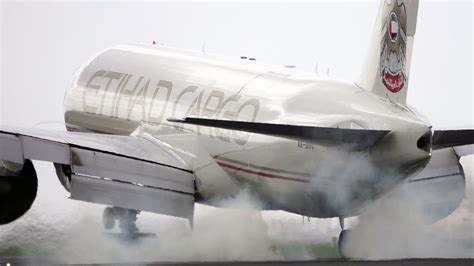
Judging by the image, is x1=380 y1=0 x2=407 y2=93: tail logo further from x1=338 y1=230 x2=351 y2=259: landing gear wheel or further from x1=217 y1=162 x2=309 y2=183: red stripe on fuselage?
x1=338 y1=230 x2=351 y2=259: landing gear wheel

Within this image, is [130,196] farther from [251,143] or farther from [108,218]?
[108,218]

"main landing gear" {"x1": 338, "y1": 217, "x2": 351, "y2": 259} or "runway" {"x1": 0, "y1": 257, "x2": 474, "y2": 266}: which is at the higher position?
"runway" {"x1": 0, "y1": 257, "x2": 474, "y2": 266}

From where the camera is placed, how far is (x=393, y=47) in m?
38.2

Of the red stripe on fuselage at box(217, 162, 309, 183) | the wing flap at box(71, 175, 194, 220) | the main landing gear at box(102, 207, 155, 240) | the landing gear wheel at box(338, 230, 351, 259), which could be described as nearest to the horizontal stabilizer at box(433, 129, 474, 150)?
the red stripe on fuselage at box(217, 162, 309, 183)

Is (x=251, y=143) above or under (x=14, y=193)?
above

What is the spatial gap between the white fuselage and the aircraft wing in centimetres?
96

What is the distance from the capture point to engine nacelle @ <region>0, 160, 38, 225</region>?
3481 centimetres

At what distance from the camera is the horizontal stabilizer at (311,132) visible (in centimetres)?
3409

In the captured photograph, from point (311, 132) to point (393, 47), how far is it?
4.75 m

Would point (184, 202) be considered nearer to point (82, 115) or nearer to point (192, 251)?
point (192, 251)

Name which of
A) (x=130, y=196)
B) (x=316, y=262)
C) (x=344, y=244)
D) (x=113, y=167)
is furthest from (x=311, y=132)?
(x=344, y=244)

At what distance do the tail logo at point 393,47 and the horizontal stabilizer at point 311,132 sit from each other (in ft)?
10.6

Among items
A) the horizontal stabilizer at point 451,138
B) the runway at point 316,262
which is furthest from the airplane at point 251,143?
the runway at point 316,262

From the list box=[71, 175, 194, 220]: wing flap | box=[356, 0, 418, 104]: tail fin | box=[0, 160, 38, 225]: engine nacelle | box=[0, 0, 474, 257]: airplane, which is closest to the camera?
box=[0, 160, 38, 225]: engine nacelle
